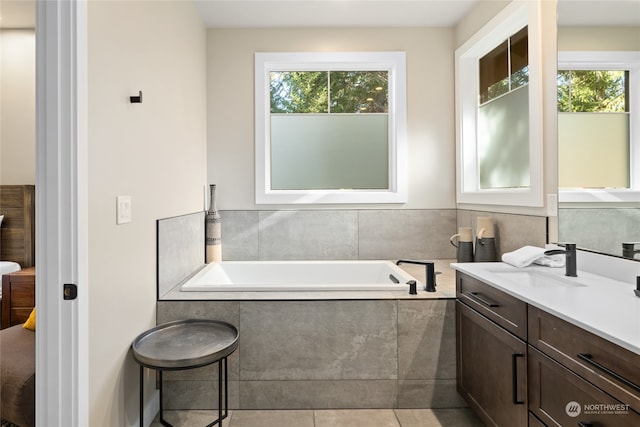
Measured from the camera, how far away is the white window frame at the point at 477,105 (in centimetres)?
212

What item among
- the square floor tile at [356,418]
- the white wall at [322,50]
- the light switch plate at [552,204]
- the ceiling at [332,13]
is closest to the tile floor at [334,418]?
the square floor tile at [356,418]

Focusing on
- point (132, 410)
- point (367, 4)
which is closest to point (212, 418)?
point (132, 410)

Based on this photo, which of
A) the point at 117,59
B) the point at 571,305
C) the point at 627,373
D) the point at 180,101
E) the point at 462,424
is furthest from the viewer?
the point at 180,101

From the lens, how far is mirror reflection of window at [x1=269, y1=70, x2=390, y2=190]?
3234 millimetres

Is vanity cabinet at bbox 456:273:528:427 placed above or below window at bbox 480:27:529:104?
below

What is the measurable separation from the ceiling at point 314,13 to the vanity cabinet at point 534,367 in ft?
7.17

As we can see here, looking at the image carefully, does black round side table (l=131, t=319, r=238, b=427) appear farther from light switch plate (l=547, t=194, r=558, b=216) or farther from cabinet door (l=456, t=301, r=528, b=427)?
light switch plate (l=547, t=194, r=558, b=216)

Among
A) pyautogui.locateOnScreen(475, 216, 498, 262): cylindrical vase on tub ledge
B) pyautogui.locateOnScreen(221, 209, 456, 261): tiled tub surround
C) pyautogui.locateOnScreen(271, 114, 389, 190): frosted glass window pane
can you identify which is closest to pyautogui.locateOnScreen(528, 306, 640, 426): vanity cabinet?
pyautogui.locateOnScreen(475, 216, 498, 262): cylindrical vase on tub ledge

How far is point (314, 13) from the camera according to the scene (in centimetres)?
292

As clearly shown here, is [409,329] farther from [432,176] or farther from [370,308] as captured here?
[432,176]

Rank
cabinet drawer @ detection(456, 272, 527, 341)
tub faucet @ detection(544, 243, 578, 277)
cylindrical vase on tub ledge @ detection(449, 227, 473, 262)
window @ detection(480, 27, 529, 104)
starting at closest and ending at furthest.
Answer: cabinet drawer @ detection(456, 272, 527, 341), tub faucet @ detection(544, 243, 578, 277), window @ detection(480, 27, 529, 104), cylindrical vase on tub ledge @ detection(449, 227, 473, 262)

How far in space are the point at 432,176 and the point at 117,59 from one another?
2552mm

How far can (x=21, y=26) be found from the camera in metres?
2.84

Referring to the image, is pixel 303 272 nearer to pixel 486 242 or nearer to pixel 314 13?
pixel 486 242
